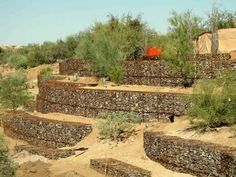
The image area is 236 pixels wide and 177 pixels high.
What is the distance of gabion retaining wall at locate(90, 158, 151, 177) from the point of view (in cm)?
1498

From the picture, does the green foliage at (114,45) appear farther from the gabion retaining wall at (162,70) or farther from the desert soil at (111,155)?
the desert soil at (111,155)

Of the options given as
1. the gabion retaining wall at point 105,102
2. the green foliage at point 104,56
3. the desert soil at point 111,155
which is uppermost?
the green foliage at point 104,56

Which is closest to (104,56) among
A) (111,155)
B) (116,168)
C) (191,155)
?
(111,155)

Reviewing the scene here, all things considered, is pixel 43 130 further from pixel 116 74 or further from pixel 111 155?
pixel 111 155

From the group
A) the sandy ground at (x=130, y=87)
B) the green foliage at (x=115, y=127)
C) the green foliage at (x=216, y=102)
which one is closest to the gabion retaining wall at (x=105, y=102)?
the sandy ground at (x=130, y=87)

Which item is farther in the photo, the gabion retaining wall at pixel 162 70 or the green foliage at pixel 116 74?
the green foliage at pixel 116 74

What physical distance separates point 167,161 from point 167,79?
8823 mm

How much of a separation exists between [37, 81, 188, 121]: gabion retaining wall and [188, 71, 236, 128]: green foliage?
247 cm

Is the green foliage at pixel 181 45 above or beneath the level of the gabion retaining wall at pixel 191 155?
above

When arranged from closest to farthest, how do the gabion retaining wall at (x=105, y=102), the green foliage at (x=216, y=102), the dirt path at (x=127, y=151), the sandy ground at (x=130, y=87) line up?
the dirt path at (x=127, y=151) < the green foliage at (x=216, y=102) < the gabion retaining wall at (x=105, y=102) < the sandy ground at (x=130, y=87)

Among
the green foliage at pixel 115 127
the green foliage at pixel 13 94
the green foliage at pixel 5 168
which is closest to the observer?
the green foliage at pixel 5 168

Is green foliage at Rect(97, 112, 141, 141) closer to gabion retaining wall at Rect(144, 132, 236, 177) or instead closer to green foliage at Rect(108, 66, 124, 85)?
gabion retaining wall at Rect(144, 132, 236, 177)

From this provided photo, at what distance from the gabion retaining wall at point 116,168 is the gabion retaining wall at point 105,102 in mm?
4604

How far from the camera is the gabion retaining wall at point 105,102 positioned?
67.8ft
